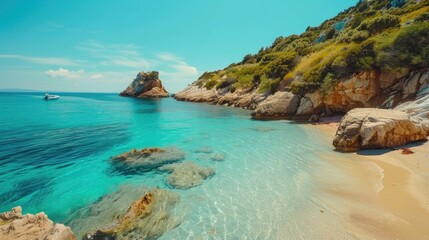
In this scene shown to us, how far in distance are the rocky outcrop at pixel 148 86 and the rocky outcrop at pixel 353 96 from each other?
94.4 m

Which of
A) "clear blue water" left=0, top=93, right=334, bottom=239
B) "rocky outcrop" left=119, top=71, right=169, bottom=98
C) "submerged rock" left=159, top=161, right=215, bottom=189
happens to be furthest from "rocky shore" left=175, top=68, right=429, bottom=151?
"rocky outcrop" left=119, top=71, right=169, bottom=98

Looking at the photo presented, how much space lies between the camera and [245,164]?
15594 mm

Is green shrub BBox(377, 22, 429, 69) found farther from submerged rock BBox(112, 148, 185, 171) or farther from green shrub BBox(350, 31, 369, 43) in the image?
submerged rock BBox(112, 148, 185, 171)

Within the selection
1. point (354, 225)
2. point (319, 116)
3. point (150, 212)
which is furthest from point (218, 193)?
point (319, 116)

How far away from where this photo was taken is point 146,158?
55.4 ft

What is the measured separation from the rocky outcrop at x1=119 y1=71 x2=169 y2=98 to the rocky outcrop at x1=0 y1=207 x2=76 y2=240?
384ft

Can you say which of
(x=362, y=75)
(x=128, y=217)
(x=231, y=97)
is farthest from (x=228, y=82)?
(x=128, y=217)

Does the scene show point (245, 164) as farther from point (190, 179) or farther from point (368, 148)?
point (368, 148)

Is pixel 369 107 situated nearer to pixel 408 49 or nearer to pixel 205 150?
pixel 408 49

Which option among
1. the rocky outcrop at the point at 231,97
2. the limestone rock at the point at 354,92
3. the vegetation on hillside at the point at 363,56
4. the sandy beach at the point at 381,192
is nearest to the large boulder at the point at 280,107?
the vegetation on hillside at the point at 363,56

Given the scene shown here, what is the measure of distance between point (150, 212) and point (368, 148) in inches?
619

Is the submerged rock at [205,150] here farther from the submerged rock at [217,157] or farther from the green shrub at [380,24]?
the green shrub at [380,24]

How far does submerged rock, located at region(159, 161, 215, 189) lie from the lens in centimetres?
1254

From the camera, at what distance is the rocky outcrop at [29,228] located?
654cm
